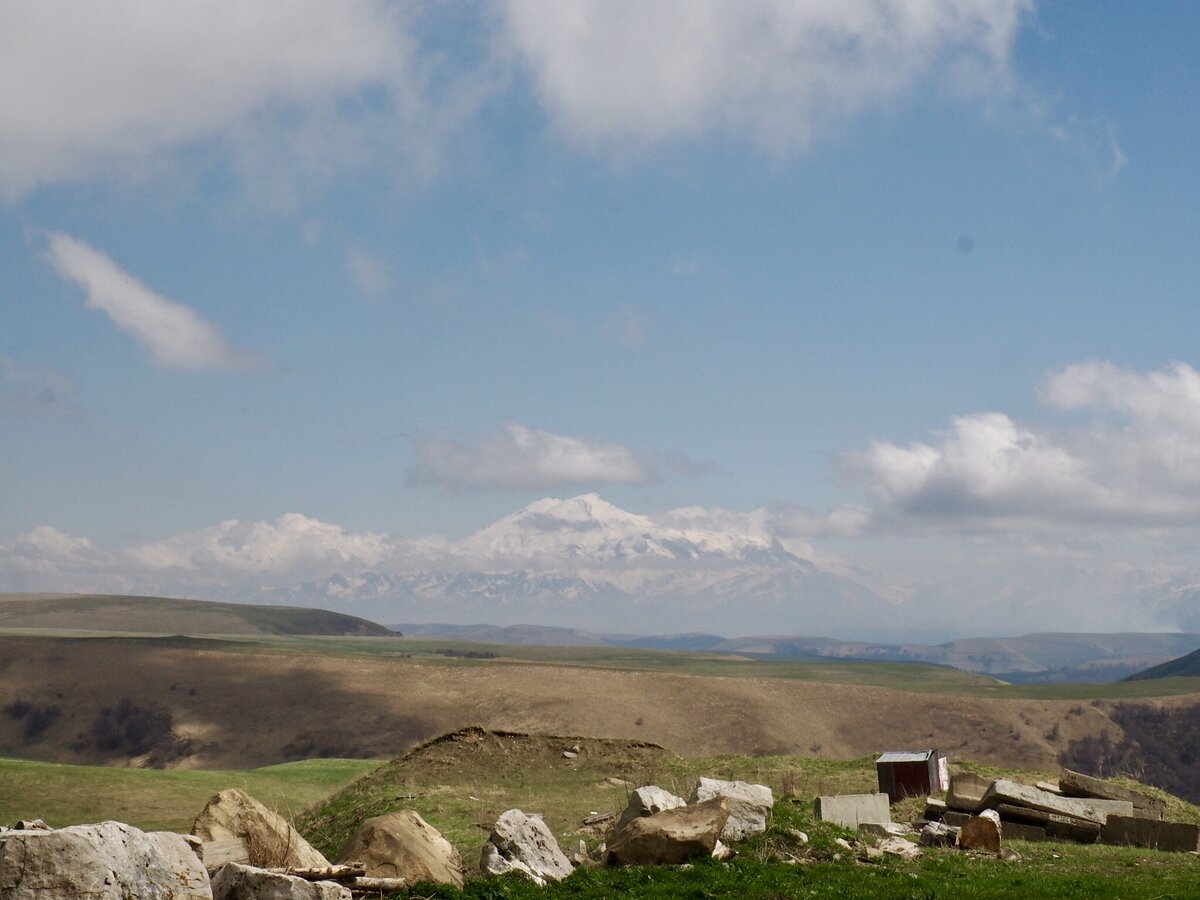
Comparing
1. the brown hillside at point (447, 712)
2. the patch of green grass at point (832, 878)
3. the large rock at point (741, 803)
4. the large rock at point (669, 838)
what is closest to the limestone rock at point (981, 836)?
the patch of green grass at point (832, 878)

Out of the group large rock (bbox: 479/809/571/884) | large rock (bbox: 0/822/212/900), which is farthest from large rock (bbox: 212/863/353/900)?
large rock (bbox: 479/809/571/884)

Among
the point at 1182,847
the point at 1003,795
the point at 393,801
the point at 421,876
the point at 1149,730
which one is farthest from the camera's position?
the point at 1149,730

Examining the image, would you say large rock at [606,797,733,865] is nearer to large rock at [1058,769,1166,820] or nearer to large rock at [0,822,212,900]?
large rock at [0,822,212,900]

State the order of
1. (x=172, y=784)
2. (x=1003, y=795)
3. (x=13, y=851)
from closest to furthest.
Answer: (x=13, y=851) → (x=1003, y=795) → (x=172, y=784)

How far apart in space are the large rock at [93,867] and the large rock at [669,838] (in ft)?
24.7

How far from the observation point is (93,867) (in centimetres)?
1374

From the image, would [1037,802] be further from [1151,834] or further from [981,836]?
[981,836]

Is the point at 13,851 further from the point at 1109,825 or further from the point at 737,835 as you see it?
the point at 1109,825

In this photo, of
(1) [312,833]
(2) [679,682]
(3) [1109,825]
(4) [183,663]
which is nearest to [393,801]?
(1) [312,833]

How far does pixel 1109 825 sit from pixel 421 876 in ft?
54.8

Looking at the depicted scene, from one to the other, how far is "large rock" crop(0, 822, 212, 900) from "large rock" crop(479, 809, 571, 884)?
5217 millimetres

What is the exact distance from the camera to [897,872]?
19.1m

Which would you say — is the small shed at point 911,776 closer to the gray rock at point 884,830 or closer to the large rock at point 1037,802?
the large rock at point 1037,802

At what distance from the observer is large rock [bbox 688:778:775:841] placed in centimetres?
2041
